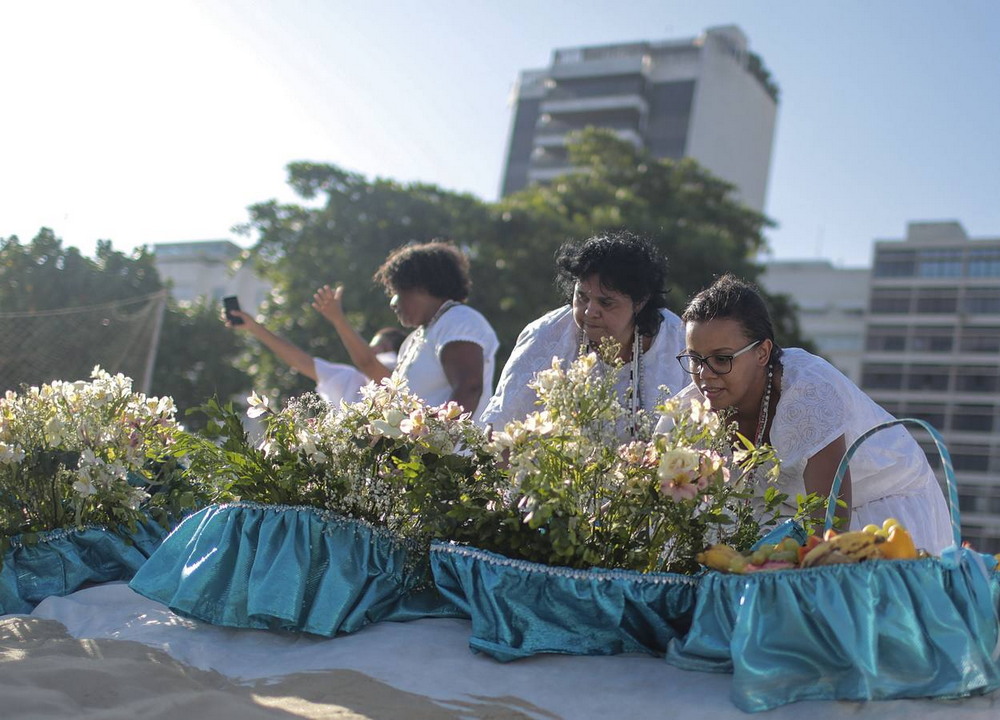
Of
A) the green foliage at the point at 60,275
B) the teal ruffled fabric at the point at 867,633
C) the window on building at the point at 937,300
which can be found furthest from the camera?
the window on building at the point at 937,300

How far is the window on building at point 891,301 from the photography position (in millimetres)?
76312

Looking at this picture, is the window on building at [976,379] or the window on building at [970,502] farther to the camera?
the window on building at [976,379]

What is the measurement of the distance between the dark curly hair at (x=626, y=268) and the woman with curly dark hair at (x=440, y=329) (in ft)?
2.43

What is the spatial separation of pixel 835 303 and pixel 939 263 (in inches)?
388

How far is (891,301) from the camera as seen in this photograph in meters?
76.7

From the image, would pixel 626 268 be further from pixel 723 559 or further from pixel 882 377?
pixel 882 377

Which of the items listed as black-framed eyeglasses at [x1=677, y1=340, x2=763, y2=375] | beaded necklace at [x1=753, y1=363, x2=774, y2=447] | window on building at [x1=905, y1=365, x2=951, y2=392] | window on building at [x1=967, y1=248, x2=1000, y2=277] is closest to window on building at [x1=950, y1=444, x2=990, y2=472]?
window on building at [x1=905, y1=365, x2=951, y2=392]

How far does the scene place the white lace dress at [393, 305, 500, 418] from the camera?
467 centimetres

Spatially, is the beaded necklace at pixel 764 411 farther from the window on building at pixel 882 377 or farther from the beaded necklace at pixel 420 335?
the window on building at pixel 882 377

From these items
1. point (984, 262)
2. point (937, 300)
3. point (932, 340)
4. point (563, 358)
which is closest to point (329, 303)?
point (563, 358)

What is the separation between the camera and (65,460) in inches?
133

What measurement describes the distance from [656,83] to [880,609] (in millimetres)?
62297

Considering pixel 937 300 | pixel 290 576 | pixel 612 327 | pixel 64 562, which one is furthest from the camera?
pixel 937 300

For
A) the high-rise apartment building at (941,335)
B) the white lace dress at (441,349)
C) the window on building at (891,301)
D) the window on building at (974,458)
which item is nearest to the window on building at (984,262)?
the high-rise apartment building at (941,335)
